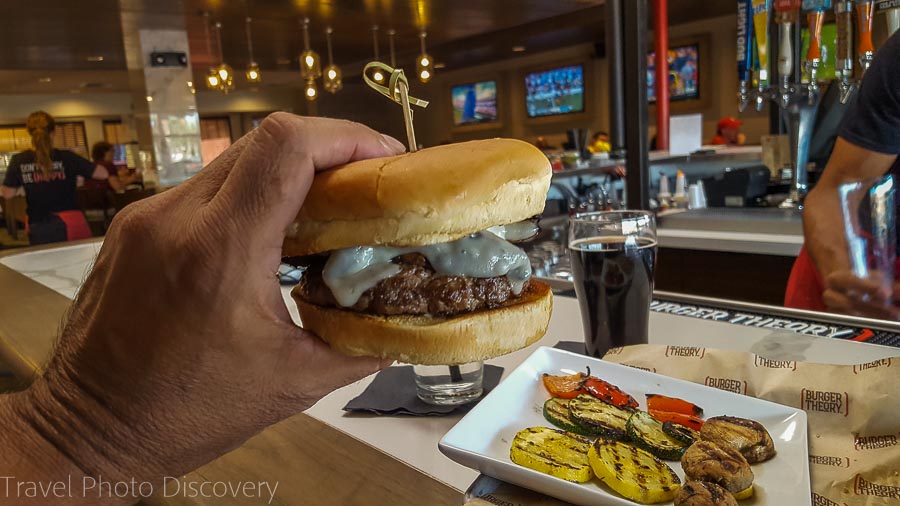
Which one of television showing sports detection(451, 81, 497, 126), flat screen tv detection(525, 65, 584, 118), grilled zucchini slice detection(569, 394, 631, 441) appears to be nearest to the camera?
grilled zucchini slice detection(569, 394, 631, 441)

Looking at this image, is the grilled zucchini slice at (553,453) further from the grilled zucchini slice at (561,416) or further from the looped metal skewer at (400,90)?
the looped metal skewer at (400,90)

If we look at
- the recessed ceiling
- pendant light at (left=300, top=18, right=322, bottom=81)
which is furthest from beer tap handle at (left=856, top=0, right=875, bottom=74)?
pendant light at (left=300, top=18, right=322, bottom=81)

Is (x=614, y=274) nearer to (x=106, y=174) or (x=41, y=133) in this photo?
(x=41, y=133)

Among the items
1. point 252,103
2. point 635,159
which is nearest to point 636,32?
point 635,159

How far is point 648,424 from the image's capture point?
1.03m

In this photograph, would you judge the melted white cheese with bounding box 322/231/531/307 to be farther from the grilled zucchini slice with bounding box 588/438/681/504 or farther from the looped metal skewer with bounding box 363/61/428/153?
the grilled zucchini slice with bounding box 588/438/681/504

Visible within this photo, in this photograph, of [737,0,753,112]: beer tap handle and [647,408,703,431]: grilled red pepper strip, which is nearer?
[647,408,703,431]: grilled red pepper strip

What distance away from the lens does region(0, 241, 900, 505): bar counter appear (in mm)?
920

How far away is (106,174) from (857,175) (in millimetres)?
8675

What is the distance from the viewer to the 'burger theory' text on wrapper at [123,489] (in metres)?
0.75

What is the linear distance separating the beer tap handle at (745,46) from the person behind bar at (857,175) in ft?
3.33

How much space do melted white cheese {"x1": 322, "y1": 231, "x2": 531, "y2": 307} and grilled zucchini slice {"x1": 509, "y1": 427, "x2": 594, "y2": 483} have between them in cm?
23

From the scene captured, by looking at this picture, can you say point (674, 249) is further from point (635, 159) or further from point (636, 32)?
point (636, 32)

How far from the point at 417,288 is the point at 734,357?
0.67m
